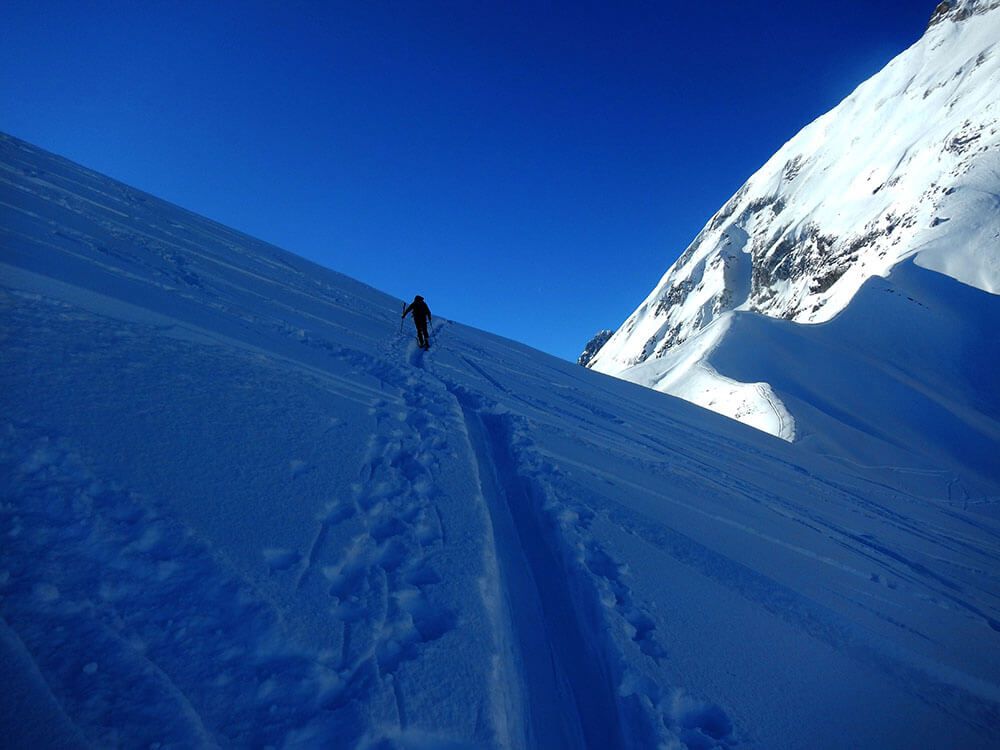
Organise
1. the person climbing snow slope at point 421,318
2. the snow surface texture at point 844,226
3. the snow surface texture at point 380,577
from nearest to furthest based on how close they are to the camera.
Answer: the snow surface texture at point 380,577 → the person climbing snow slope at point 421,318 → the snow surface texture at point 844,226

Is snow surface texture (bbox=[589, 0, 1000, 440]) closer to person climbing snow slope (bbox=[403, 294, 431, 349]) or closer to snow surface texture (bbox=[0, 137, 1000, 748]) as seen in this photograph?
person climbing snow slope (bbox=[403, 294, 431, 349])

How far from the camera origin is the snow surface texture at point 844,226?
28.8m

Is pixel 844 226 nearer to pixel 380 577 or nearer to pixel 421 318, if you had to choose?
pixel 421 318

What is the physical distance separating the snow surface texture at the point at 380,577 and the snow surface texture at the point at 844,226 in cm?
1508

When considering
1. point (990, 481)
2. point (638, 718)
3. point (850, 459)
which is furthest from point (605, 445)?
point (990, 481)

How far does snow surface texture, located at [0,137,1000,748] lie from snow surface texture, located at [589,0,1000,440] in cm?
1508

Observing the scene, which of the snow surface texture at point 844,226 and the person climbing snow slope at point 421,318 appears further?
the snow surface texture at point 844,226

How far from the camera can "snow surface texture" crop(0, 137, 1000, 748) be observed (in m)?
2.43

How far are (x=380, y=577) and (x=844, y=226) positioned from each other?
9959cm

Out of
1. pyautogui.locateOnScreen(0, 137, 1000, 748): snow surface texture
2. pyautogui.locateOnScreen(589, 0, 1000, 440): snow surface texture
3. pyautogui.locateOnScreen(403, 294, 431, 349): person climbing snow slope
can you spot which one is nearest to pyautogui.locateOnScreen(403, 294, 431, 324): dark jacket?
pyautogui.locateOnScreen(403, 294, 431, 349): person climbing snow slope

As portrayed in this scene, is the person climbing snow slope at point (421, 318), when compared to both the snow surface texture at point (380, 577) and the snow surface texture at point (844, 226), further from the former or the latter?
the snow surface texture at point (844, 226)

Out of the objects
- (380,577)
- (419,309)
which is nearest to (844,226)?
(419,309)

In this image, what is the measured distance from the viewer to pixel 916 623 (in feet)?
16.0

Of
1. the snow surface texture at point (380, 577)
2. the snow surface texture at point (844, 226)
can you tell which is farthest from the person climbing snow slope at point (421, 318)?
the snow surface texture at point (844, 226)
